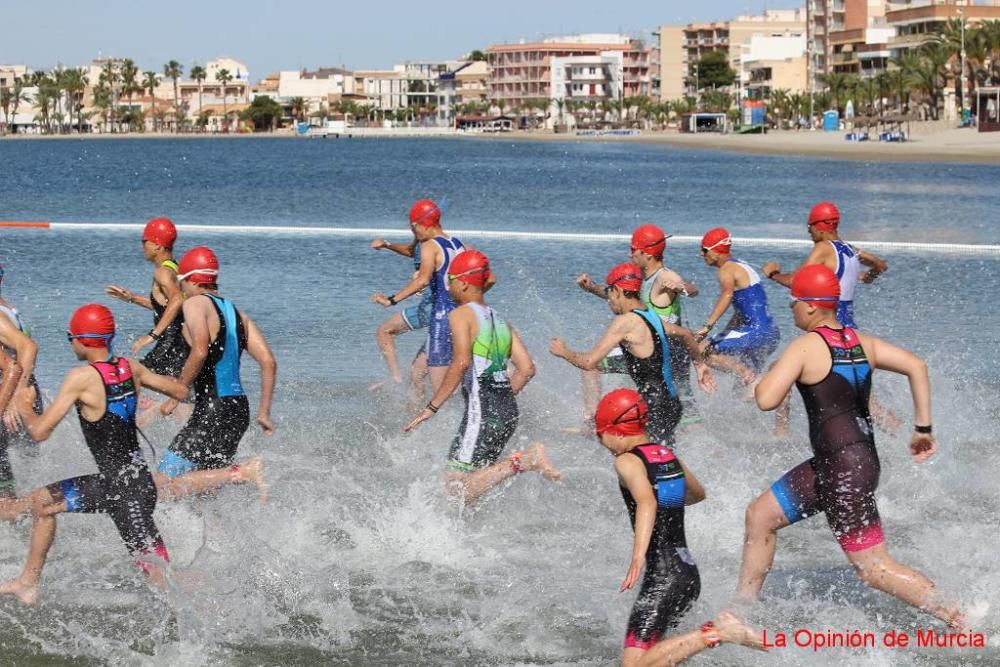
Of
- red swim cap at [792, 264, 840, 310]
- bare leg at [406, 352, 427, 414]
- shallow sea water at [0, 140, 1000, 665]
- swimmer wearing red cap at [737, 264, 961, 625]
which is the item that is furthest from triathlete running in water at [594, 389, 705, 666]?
bare leg at [406, 352, 427, 414]

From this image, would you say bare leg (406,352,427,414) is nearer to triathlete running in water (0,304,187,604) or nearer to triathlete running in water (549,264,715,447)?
triathlete running in water (549,264,715,447)

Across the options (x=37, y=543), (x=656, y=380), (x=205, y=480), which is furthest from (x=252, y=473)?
(x=656, y=380)

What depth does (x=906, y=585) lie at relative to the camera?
6.62 metres

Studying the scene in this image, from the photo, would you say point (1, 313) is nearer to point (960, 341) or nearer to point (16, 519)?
point (16, 519)

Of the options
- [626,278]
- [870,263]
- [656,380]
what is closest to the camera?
[626,278]

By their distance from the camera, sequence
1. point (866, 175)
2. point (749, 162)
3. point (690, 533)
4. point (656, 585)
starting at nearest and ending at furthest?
point (656, 585) → point (690, 533) → point (866, 175) → point (749, 162)

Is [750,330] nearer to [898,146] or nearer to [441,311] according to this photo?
[441,311]

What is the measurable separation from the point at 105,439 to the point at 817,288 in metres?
3.52

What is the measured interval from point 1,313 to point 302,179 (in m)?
63.0

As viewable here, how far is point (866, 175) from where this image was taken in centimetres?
6234

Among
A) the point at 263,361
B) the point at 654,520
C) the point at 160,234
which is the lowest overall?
the point at 654,520

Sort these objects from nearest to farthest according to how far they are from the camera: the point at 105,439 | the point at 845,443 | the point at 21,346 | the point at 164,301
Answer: the point at 845,443 → the point at 105,439 → the point at 21,346 → the point at 164,301

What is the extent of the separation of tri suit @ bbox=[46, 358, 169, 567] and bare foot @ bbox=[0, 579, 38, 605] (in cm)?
74

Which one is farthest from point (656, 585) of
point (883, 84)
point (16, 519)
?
point (883, 84)
